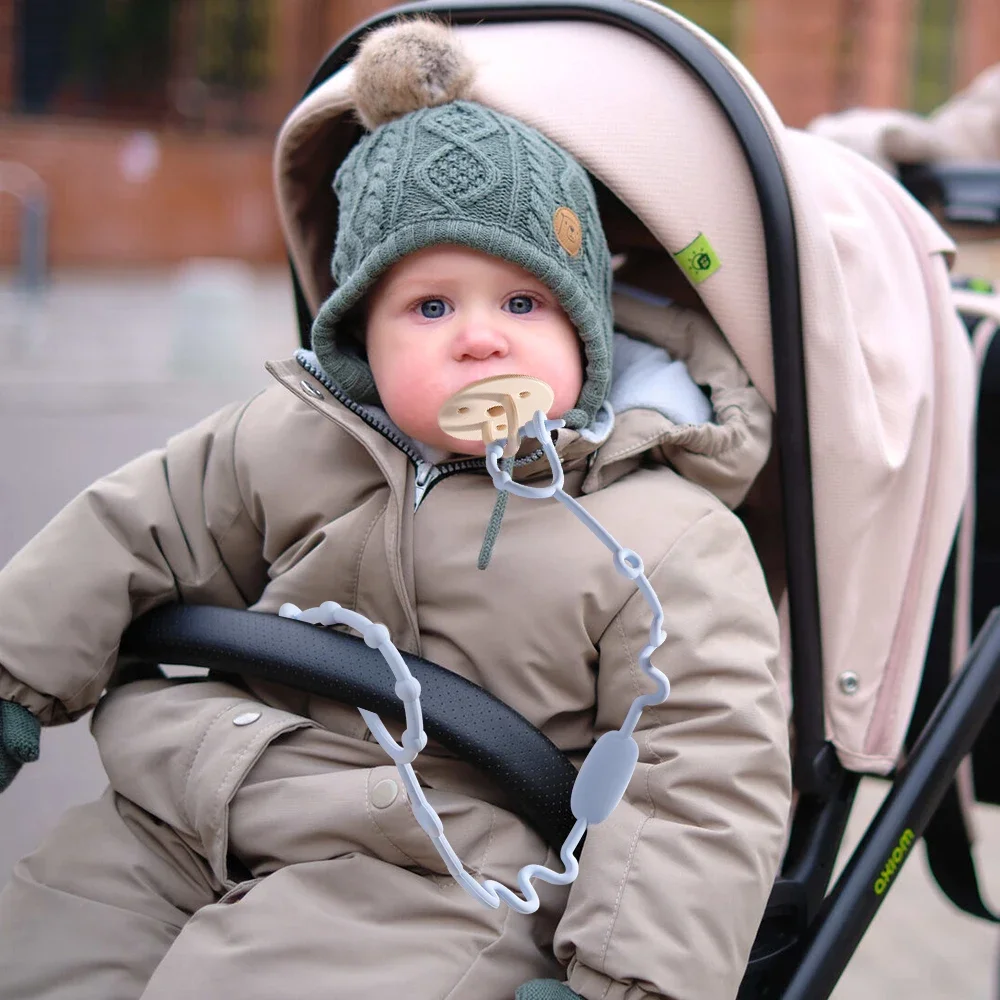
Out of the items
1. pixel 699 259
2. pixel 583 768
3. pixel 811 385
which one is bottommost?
pixel 583 768

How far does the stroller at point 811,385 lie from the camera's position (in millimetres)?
1628

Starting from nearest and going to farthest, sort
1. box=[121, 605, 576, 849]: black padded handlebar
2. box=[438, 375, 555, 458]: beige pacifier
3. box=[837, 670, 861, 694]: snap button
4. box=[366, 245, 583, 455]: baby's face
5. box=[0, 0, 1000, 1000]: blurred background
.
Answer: box=[438, 375, 555, 458]: beige pacifier, box=[121, 605, 576, 849]: black padded handlebar, box=[366, 245, 583, 455]: baby's face, box=[837, 670, 861, 694]: snap button, box=[0, 0, 1000, 1000]: blurred background

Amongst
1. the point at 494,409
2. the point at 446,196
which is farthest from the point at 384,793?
the point at 446,196

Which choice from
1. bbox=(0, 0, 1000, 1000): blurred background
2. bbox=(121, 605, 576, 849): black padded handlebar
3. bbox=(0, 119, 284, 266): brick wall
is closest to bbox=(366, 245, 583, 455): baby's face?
bbox=(121, 605, 576, 849): black padded handlebar

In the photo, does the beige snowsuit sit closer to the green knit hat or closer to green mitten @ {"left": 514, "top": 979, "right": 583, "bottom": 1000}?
green mitten @ {"left": 514, "top": 979, "right": 583, "bottom": 1000}

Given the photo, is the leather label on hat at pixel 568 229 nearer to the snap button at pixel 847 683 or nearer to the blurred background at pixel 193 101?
the snap button at pixel 847 683

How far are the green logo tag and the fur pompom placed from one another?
1.11ft

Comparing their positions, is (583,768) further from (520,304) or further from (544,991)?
(520,304)

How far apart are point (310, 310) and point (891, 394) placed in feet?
2.72

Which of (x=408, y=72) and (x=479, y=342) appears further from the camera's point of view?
(x=408, y=72)

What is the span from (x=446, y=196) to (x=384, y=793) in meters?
0.65

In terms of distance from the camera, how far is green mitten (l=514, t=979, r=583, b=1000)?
1299mm

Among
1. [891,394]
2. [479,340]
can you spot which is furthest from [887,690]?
[479,340]

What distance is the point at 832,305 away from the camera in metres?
1.66
